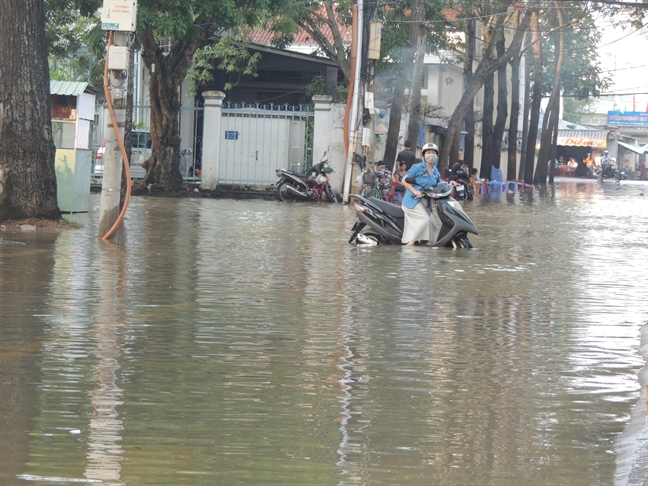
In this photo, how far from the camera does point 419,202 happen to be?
49.3 ft

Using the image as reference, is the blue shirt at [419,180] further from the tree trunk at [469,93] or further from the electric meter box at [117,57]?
the tree trunk at [469,93]

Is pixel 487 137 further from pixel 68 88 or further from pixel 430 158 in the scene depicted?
pixel 430 158

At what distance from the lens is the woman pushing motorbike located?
1500cm

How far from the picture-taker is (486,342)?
7.55m

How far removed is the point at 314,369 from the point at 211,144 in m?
22.7

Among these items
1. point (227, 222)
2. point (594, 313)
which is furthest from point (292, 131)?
point (594, 313)

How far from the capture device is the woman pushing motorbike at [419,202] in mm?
15000

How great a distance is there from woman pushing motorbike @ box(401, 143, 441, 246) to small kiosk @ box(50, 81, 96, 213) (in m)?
5.73

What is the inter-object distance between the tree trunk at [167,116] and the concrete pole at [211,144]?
3.37 ft

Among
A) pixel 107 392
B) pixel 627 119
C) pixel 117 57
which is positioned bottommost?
pixel 107 392

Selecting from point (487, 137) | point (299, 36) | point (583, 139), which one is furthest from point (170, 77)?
point (583, 139)

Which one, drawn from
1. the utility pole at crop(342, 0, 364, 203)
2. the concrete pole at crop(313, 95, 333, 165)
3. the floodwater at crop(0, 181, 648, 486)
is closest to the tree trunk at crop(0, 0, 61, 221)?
the floodwater at crop(0, 181, 648, 486)

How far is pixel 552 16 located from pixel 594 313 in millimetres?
40808

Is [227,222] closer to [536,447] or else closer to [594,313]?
[594,313]
